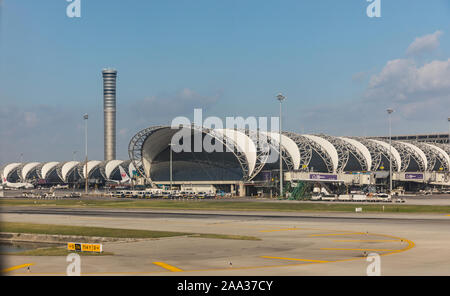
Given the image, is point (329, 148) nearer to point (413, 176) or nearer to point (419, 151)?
point (413, 176)

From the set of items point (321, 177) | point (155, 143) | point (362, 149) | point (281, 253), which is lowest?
point (281, 253)

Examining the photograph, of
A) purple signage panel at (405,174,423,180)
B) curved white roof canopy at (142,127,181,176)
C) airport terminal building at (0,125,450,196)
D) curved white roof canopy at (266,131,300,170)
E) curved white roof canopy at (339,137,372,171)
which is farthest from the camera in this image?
curved white roof canopy at (339,137,372,171)

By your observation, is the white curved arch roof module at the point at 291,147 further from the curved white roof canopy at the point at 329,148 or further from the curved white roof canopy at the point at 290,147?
the curved white roof canopy at the point at 329,148

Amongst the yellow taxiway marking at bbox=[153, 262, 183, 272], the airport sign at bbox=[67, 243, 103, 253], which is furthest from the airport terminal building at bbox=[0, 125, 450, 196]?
the yellow taxiway marking at bbox=[153, 262, 183, 272]

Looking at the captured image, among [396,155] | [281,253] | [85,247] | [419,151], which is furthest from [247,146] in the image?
[281,253]

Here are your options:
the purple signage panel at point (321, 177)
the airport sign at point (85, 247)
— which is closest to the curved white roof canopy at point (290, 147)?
the purple signage panel at point (321, 177)

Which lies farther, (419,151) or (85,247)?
(419,151)

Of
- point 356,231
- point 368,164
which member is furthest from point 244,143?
point 356,231

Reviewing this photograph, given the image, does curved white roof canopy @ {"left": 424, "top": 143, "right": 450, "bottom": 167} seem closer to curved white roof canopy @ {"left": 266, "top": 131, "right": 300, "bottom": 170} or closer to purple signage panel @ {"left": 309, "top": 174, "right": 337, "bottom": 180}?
Answer: curved white roof canopy @ {"left": 266, "top": 131, "right": 300, "bottom": 170}

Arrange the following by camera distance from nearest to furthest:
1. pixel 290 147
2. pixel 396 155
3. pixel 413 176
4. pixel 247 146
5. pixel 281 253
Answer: pixel 281 253 < pixel 247 146 < pixel 290 147 < pixel 413 176 < pixel 396 155
